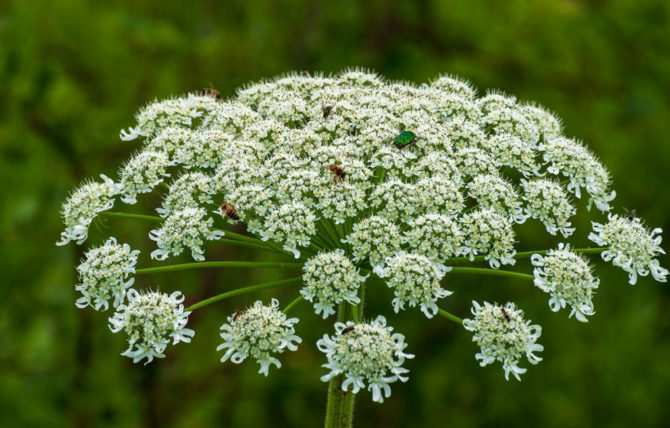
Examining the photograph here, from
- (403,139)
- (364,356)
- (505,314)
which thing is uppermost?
(403,139)

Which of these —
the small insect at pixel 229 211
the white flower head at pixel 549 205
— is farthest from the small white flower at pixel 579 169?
the small insect at pixel 229 211

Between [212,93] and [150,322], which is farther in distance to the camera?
[212,93]

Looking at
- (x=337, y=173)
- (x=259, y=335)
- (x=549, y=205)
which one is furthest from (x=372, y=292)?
(x=259, y=335)

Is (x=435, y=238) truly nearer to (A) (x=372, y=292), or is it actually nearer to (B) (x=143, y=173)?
(B) (x=143, y=173)

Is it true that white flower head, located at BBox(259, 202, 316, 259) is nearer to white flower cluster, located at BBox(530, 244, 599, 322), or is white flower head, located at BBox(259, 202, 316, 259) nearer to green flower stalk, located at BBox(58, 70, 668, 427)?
green flower stalk, located at BBox(58, 70, 668, 427)

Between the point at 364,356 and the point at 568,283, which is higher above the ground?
the point at 568,283
